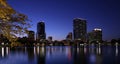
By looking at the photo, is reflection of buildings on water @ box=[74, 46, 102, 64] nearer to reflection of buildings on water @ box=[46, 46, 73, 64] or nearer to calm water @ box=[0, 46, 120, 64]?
calm water @ box=[0, 46, 120, 64]

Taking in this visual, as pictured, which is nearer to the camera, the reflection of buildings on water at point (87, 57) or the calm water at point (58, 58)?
the calm water at point (58, 58)

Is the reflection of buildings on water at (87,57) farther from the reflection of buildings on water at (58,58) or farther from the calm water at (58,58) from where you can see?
the reflection of buildings on water at (58,58)

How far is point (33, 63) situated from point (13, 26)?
40465 millimetres

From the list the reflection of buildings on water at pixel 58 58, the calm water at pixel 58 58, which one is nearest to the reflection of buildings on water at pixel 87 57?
Answer: the calm water at pixel 58 58

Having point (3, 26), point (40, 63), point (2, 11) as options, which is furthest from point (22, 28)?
point (40, 63)

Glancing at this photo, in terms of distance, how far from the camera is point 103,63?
46.9m

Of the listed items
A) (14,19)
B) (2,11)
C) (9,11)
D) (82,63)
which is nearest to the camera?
(2,11)

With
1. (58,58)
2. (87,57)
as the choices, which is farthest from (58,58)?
(87,57)

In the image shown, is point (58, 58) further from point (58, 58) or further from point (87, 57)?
point (87, 57)

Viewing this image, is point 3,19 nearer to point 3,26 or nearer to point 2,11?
point 3,26

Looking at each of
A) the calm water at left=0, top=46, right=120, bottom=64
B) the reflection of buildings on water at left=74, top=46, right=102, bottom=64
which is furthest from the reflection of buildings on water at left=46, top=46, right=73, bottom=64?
the reflection of buildings on water at left=74, top=46, right=102, bottom=64

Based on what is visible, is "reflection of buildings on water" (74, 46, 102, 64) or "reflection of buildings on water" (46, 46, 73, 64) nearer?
"reflection of buildings on water" (74, 46, 102, 64)

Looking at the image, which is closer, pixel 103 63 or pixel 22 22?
pixel 22 22

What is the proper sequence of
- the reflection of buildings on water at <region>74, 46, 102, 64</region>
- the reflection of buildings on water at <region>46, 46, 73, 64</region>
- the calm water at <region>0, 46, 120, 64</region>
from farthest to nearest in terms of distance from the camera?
the reflection of buildings on water at <region>46, 46, 73, 64</region> → the reflection of buildings on water at <region>74, 46, 102, 64</region> → the calm water at <region>0, 46, 120, 64</region>
